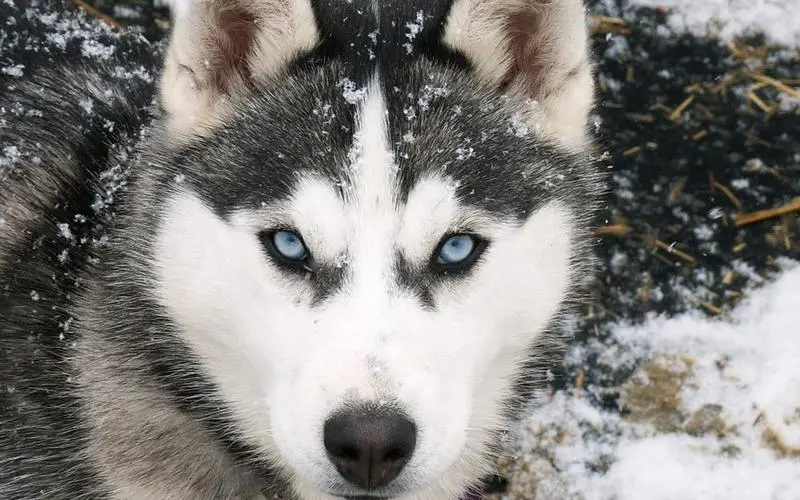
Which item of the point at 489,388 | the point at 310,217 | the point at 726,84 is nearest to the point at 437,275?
the point at 310,217

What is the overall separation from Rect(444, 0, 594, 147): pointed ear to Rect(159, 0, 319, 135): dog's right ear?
42 cm

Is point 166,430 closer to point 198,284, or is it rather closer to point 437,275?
point 198,284

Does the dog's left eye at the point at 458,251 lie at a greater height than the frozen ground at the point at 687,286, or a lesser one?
greater

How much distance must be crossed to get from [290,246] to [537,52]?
0.89 meters

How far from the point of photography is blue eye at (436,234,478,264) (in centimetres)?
219

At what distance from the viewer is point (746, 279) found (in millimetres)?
3852

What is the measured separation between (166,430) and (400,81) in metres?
1.22

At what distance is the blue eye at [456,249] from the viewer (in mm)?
2186

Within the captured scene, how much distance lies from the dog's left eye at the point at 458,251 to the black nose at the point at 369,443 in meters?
0.43

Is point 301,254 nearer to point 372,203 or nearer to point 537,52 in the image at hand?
point 372,203

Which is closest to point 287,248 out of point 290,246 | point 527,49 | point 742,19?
point 290,246

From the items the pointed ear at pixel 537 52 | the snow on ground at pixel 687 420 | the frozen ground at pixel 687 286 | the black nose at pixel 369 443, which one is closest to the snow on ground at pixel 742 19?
the frozen ground at pixel 687 286

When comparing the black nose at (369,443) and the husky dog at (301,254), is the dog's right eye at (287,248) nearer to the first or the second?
the husky dog at (301,254)

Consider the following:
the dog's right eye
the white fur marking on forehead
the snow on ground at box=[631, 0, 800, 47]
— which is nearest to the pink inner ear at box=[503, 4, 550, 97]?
the white fur marking on forehead
